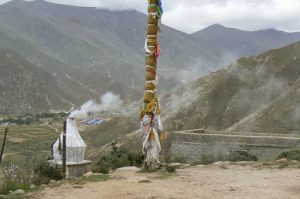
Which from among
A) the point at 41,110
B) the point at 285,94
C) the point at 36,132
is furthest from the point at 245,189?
the point at 41,110

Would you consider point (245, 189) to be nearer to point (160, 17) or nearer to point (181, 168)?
point (181, 168)

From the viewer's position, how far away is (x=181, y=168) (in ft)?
44.1

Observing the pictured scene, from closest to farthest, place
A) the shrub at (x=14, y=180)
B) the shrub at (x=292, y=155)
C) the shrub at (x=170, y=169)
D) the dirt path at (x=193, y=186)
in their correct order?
the dirt path at (x=193, y=186) < the shrub at (x=14, y=180) < the shrub at (x=170, y=169) < the shrub at (x=292, y=155)

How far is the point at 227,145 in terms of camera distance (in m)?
19.9

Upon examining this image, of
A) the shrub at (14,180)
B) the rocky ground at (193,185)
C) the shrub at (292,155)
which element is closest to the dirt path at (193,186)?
the rocky ground at (193,185)

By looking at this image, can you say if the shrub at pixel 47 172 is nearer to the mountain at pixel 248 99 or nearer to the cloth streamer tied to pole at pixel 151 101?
the cloth streamer tied to pole at pixel 151 101

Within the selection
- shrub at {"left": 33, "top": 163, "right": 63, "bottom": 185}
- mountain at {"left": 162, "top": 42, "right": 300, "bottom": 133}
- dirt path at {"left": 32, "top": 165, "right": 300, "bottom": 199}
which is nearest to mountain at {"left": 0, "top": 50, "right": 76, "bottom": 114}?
mountain at {"left": 162, "top": 42, "right": 300, "bottom": 133}

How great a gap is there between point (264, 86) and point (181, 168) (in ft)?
114

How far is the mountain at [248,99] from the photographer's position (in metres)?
36.7

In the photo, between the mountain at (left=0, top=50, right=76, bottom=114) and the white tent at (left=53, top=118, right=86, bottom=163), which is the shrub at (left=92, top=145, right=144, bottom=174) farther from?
the mountain at (left=0, top=50, right=76, bottom=114)

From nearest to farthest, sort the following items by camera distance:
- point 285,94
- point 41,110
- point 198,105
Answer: point 285,94 → point 198,105 → point 41,110

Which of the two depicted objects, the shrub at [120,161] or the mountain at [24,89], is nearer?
the shrub at [120,161]

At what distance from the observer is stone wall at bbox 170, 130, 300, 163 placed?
19050 mm

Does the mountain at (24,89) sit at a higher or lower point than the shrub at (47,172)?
higher
